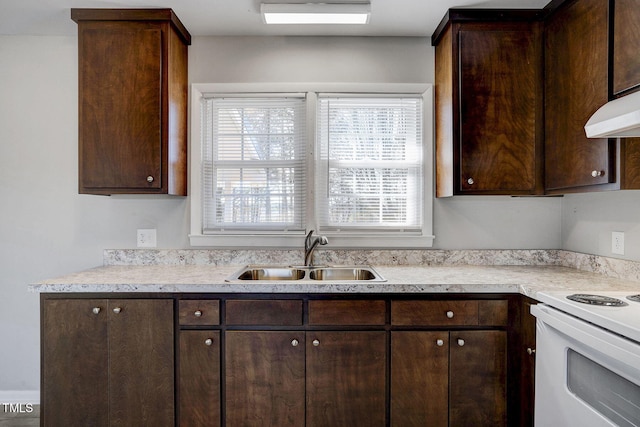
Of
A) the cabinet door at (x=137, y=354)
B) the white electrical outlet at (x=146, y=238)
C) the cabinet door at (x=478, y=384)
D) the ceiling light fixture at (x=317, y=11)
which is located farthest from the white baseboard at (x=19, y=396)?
the ceiling light fixture at (x=317, y=11)

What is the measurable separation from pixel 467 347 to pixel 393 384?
0.41 meters

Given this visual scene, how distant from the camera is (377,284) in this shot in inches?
67.2

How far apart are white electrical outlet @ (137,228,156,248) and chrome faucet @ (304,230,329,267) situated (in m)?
1.04

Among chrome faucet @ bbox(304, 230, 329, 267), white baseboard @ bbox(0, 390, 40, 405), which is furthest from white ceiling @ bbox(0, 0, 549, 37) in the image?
white baseboard @ bbox(0, 390, 40, 405)

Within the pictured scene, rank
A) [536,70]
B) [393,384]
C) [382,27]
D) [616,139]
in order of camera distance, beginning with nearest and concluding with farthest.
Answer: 1. [616,139]
2. [393,384]
3. [536,70]
4. [382,27]

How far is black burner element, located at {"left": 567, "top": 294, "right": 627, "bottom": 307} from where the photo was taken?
1.31 meters

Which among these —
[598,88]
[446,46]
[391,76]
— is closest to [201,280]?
[391,76]

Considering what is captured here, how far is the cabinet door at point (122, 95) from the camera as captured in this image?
202cm

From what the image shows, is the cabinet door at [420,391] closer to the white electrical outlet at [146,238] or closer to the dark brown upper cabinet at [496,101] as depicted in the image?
the dark brown upper cabinet at [496,101]

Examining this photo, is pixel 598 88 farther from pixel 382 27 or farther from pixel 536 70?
pixel 382 27

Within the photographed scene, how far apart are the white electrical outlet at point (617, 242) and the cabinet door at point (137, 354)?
94.4 inches

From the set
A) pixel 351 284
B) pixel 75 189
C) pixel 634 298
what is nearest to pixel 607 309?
pixel 634 298

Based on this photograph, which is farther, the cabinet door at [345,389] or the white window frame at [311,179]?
the white window frame at [311,179]

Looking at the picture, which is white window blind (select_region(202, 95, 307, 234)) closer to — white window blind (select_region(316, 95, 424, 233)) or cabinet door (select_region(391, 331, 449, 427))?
white window blind (select_region(316, 95, 424, 233))
